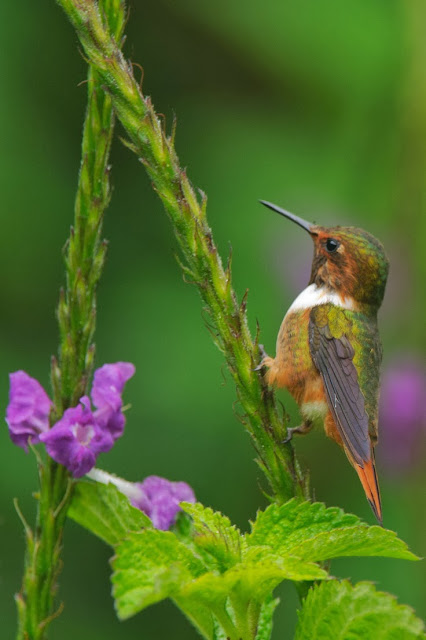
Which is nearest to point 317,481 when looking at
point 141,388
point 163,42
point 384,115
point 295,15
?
point 141,388

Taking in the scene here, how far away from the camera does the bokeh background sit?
398cm

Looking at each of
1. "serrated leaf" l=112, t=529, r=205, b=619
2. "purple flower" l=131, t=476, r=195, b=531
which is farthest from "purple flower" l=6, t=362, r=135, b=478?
"serrated leaf" l=112, t=529, r=205, b=619

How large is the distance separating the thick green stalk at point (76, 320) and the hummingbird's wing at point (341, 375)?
3.50 feet

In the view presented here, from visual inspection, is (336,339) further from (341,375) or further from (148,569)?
(148,569)

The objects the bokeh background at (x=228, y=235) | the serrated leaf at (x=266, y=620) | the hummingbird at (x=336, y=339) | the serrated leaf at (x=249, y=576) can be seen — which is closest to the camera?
the serrated leaf at (x=249, y=576)

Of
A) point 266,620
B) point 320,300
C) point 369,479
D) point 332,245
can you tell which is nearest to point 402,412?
point 320,300

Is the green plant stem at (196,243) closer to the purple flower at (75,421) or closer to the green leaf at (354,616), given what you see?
the purple flower at (75,421)

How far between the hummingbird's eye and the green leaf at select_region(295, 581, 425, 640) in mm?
1861

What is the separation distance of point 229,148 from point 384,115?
844 mm

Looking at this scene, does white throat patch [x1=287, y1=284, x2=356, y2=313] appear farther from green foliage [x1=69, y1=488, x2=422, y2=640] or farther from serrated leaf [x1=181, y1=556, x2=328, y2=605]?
serrated leaf [x1=181, y1=556, x2=328, y2=605]

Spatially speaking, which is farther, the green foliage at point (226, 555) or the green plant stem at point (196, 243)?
the green plant stem at point (196, 243)

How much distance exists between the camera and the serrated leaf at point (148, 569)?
3.26ft

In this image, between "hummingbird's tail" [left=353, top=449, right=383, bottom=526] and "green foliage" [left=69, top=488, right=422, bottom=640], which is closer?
"green foliage" [left=69, top=488, right=422, bottom=640]

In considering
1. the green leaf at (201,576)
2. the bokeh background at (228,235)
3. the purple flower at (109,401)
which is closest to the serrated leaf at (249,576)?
the green leaf at (201,576)
